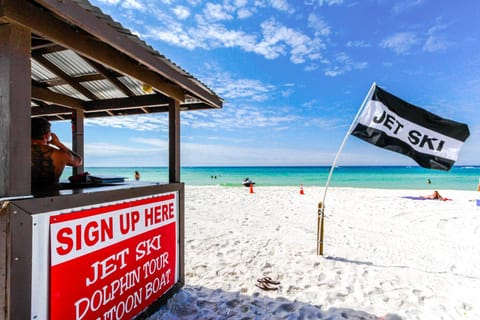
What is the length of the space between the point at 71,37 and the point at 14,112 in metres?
0.84

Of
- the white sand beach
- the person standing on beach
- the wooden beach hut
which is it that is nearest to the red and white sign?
the wooden beach hut

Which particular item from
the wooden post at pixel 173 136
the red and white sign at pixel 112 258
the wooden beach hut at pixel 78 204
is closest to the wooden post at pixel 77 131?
the wooden beach hut at pixel 78 204

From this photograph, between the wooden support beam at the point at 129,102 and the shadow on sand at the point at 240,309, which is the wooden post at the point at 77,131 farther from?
the shadow on sand at the point at 240,309

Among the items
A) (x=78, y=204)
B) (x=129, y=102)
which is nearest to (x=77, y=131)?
(x=129, y=102)

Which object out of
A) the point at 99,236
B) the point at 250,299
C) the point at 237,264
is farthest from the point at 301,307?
the point at 99,236

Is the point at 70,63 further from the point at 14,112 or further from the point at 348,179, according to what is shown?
the point at 348,179

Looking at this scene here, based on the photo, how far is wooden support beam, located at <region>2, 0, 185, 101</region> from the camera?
67.7 inches

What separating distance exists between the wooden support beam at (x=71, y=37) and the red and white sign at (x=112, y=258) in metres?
1.41

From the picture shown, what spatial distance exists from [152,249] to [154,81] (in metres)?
2.08

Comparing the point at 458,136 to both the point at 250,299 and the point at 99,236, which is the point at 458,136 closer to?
the point at 250,299

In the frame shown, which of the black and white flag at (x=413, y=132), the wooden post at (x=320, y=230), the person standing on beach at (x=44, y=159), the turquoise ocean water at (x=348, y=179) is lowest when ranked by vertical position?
the turquoise ocean water at (x=348, y=179)

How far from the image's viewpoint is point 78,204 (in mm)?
2146

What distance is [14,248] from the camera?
1691 millimetres

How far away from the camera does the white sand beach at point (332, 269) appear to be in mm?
3213
